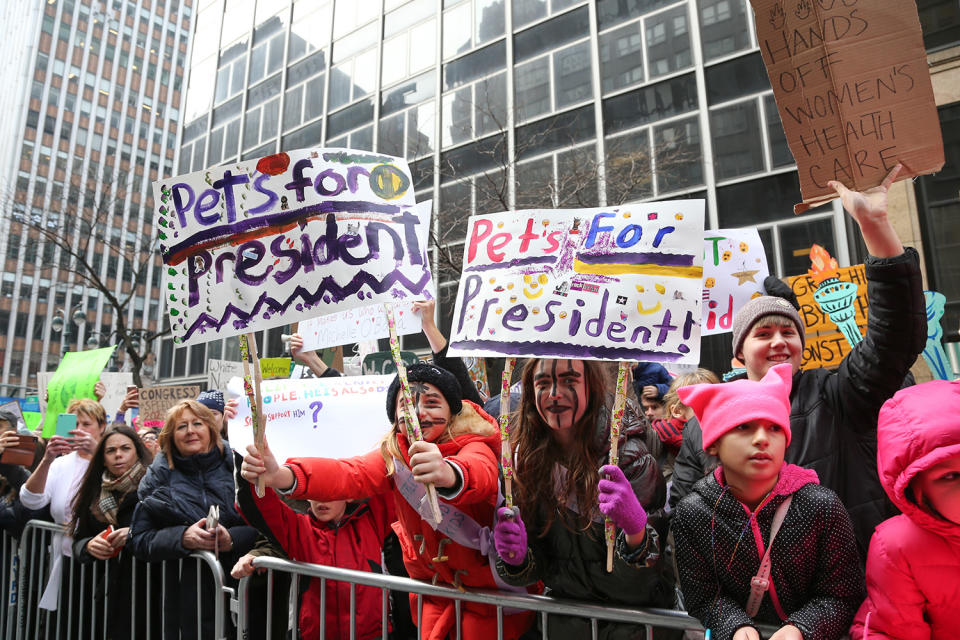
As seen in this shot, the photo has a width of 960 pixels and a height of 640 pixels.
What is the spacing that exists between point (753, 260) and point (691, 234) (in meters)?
2.28

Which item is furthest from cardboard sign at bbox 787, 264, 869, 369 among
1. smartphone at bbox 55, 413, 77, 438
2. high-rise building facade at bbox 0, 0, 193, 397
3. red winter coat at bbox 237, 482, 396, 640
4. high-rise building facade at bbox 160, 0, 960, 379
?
high-rise building facade at bbox 0, 0, 193, 397

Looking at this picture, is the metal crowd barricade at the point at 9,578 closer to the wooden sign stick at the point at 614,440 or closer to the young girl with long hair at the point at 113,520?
the young girl with long hair at the point at 113,520

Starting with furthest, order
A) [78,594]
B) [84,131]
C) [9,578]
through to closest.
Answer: [84,131] → [9,578] → [78,594]

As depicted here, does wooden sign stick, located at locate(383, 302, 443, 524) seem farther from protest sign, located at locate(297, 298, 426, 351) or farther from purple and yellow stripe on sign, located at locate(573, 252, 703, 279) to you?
protest sign, located at locate(297, 298, 426, 351)

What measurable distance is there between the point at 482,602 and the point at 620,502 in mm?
780

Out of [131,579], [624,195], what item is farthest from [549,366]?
[624,195]

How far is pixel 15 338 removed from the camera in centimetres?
5903

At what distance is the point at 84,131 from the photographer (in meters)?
67.0

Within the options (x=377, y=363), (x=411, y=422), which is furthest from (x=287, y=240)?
(x=377, y=363)

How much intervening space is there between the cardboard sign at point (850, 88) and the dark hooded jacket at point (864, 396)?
43 centimetres

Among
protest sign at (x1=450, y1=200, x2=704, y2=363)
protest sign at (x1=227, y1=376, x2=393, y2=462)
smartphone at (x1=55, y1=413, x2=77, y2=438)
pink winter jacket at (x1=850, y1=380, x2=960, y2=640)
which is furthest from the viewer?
smartphone at (x1=55, y1=413, x2=77, y2=438)

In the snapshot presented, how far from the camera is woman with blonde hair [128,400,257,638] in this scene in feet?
11.4

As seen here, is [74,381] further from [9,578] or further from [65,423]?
[9,578]

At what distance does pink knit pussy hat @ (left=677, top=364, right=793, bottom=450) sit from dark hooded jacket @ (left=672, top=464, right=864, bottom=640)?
196 mm
